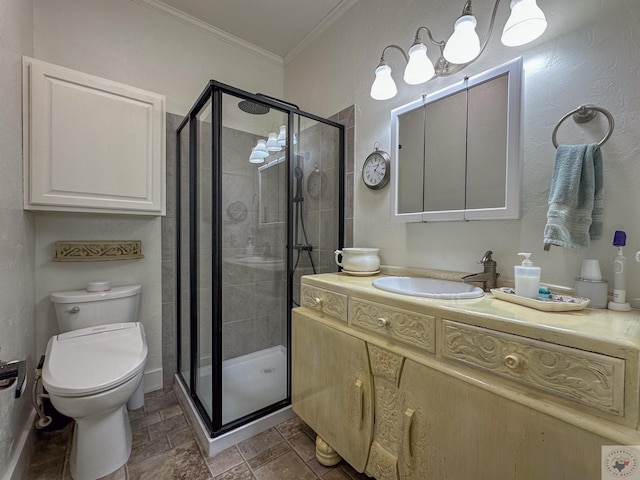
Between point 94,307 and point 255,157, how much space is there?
4.22 feet

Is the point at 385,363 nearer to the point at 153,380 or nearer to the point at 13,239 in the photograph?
the point at 13,239

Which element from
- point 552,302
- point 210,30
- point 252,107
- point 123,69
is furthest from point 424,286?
point 210,30

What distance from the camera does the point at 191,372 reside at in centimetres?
176

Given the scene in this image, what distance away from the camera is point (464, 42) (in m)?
1.12

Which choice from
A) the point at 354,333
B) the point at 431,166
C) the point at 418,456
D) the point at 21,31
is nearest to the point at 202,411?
the point at 354,333

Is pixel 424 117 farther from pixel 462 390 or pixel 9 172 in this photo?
pixel 9 172

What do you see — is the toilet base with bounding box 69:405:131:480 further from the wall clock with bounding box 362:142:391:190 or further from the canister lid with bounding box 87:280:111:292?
the wall clock with bounding box 362:142:391:190

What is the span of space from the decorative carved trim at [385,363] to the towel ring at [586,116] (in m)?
0.97


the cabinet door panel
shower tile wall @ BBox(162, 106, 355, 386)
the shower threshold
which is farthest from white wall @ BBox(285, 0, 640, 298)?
the shower threshold

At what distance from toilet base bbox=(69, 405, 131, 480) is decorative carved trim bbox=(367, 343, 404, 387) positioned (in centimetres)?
122

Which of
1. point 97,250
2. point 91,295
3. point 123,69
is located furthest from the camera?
point 123,69

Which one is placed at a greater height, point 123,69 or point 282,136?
point 123,69

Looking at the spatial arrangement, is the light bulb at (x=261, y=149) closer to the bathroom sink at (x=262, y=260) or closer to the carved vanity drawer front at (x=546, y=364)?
the bathroom sink at (x=262, y=260)

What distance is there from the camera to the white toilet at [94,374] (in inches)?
44.6
